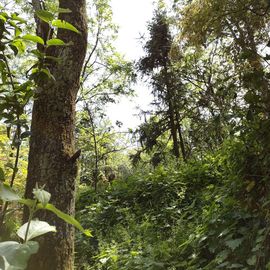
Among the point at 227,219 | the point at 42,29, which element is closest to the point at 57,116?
the point at 42,29

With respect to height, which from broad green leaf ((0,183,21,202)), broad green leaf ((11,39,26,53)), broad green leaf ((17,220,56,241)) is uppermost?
broad green leaf ((11,39,26,53))

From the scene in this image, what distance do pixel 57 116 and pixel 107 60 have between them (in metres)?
14.7

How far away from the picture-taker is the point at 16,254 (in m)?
0.46

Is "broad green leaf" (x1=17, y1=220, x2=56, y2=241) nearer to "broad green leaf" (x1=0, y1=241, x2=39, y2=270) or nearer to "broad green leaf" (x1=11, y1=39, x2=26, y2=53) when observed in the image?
"broad green leaf" (x1=0, y1=241, x2=39, y2=270)

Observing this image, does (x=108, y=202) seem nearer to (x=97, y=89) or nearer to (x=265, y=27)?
(x=265, y=27)

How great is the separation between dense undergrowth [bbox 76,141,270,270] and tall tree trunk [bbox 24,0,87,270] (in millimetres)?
1325

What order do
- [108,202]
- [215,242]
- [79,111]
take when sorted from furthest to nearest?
[79,111] < [108,202] < [215,242]

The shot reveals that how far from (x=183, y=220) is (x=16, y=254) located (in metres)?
4.71

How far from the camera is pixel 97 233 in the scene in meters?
5.98

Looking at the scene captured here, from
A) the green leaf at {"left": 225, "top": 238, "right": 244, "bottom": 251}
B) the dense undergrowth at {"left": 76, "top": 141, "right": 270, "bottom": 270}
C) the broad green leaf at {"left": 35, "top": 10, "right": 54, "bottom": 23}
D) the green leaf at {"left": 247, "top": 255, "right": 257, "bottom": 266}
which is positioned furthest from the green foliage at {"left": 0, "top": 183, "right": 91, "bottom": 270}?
the green leaf at {"left": 225, "top": 238, "right": 244, "bottom": 251}

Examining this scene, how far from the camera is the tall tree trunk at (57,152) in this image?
240cm

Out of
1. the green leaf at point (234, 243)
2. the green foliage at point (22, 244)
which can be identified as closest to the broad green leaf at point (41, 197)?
the green foliage at point (22, 244)

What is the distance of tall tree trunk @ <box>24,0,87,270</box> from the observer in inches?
94.4

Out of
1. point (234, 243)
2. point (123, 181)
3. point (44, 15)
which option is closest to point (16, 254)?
point (44, 15)
